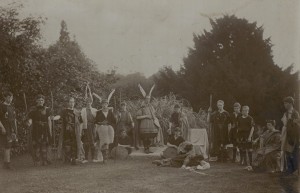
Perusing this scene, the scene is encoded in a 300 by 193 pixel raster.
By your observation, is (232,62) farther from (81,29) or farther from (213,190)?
(213,190)

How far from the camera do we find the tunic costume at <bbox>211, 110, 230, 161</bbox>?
891 centimetres

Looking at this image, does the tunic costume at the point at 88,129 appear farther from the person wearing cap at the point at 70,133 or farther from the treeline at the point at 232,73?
the treeline at the point at 232,73

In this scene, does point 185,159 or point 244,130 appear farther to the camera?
point 244,130

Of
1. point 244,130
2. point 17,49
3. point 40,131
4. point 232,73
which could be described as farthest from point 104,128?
point 232,73

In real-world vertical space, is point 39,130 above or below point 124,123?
below

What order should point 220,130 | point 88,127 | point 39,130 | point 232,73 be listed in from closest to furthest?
point 39,130
point 220,130
point 88,127
point 232,73

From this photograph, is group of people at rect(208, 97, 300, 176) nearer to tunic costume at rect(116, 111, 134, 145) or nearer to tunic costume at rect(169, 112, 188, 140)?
tunic costume at rect(169, 112, 188, 140)

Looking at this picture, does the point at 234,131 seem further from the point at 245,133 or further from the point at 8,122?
the point at 8,122

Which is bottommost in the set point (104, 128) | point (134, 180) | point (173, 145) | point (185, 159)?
point (134, 180)

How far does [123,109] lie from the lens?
31.8ft

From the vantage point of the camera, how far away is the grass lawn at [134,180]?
19.8ft

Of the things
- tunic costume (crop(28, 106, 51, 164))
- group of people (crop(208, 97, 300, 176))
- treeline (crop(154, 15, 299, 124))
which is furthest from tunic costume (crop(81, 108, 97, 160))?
treeline (crop(154, 15, 299, 124))

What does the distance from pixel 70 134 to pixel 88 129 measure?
2.26ft

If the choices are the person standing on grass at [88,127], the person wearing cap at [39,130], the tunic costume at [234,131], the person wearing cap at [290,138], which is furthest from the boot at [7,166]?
the person wearing cap at [290,138]
